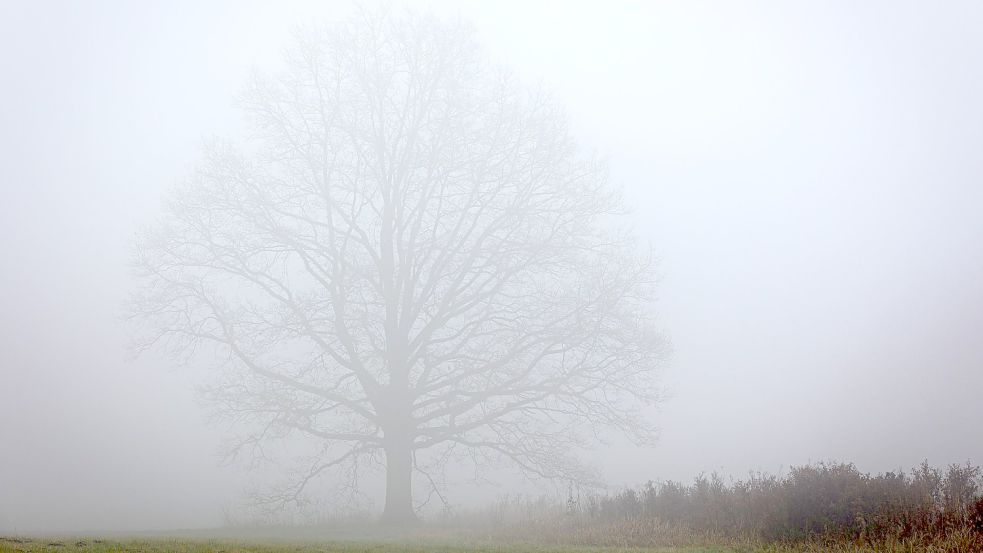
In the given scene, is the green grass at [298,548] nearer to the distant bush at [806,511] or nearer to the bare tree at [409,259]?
the distant bush at [806,511]

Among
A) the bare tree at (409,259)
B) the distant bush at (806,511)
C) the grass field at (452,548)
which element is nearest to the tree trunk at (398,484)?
the bare tree at (409,259)

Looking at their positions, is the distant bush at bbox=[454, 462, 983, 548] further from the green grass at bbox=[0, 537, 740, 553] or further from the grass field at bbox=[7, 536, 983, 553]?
the green grass at bbox=[0, 537, 740, 553]

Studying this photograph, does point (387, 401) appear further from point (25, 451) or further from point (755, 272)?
point (755, 272)

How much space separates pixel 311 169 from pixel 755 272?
58503 millimetres

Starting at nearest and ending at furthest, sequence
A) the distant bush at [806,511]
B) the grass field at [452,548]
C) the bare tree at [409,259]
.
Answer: the grass field at [452,548], the distant bush at [806,511], the bare tree at [409,259]

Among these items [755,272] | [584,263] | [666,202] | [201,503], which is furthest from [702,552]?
[666,202]

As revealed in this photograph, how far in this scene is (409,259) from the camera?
70.2ft

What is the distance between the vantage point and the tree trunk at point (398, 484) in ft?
65.7

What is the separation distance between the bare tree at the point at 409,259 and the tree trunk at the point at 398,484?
0.05 meters

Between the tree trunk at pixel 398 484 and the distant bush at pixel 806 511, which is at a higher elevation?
the tree trunk at pixel 398 484

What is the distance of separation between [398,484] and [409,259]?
6.21 metres

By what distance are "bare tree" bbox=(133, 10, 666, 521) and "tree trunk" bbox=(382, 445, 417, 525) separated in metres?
0.05

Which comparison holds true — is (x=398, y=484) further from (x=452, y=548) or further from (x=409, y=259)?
(x=452, y=548)

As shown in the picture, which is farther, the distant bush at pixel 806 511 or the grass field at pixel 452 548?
the distant bush at pixel 806 511
